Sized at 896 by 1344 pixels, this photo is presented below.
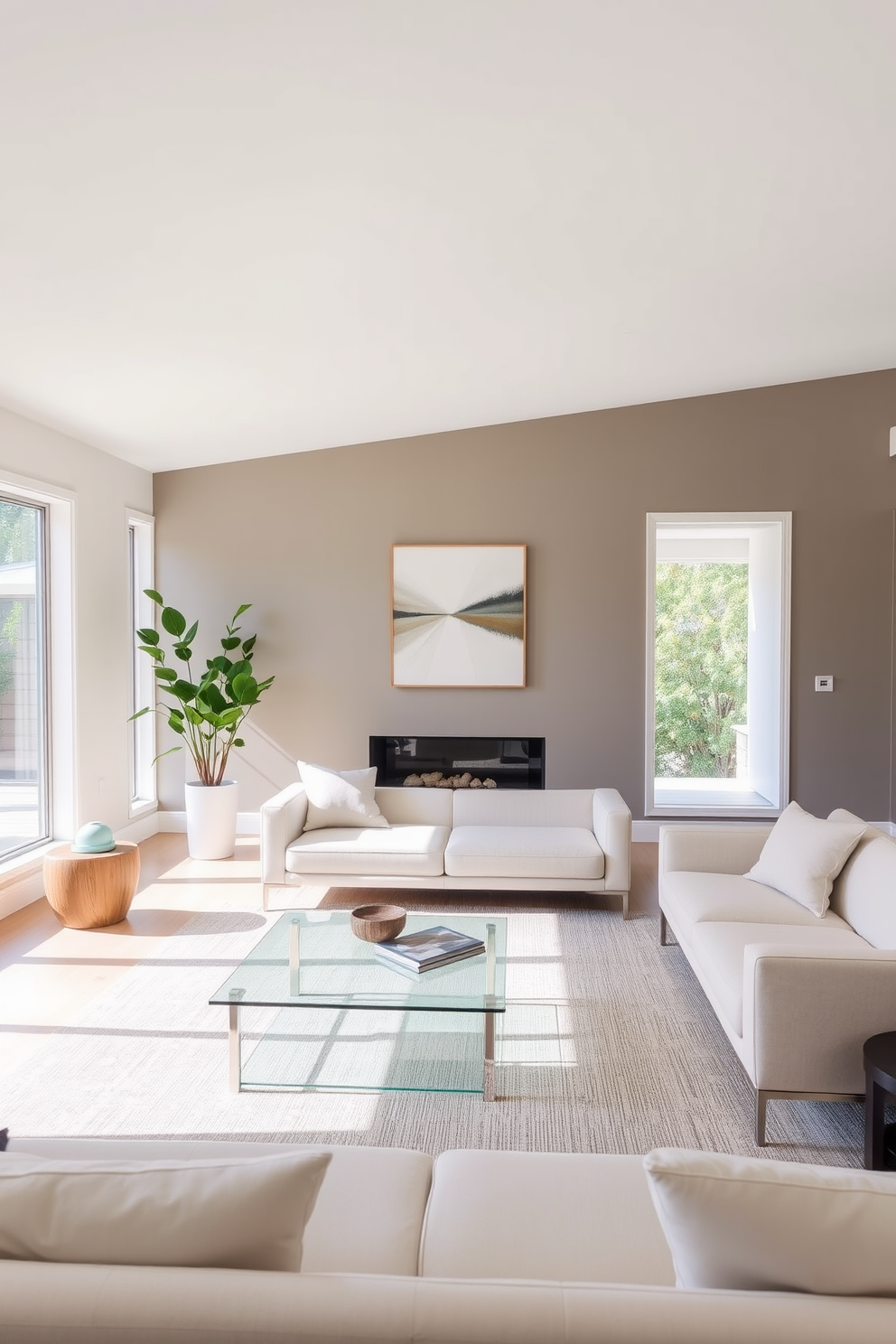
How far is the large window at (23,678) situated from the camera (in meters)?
4.78

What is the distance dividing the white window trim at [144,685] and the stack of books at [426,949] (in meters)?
3.54

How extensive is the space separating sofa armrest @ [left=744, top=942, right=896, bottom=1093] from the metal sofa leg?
31 millimetres

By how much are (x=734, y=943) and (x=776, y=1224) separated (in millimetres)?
2034

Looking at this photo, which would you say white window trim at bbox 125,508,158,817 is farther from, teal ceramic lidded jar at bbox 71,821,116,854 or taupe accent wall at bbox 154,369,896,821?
teal ceramic lidded jar at bbox 71,821,116,854

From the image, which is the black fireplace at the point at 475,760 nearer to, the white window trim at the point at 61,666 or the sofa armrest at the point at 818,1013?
the white window trim at the point at 61,666

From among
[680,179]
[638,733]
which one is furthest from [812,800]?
[680,179]

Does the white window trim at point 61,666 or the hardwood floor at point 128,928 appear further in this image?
the white window trim at point 61,666

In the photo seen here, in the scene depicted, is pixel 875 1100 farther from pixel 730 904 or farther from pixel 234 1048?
pixel 234 1048

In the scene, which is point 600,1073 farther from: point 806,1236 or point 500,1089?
point 806,1236

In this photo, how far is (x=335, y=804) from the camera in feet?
16.2

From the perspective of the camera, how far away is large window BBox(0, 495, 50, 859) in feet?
15.7

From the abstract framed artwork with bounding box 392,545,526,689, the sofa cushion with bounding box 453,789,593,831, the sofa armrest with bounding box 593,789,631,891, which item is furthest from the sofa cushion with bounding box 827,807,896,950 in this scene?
the abstract framed artwork with bounding box 392,545,526,689

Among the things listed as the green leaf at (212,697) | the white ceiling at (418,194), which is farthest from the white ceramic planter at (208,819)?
the white ceiling at (418,194)

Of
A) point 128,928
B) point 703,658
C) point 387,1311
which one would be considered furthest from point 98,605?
point 387,1311
